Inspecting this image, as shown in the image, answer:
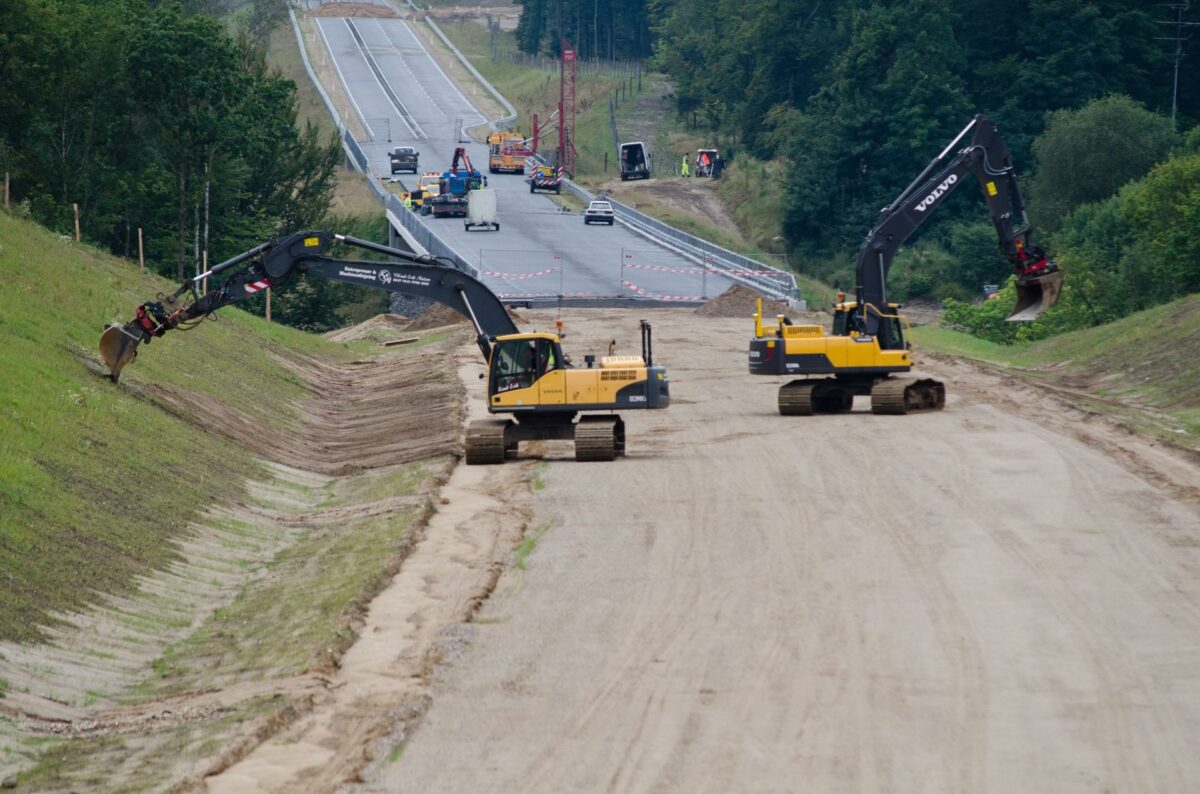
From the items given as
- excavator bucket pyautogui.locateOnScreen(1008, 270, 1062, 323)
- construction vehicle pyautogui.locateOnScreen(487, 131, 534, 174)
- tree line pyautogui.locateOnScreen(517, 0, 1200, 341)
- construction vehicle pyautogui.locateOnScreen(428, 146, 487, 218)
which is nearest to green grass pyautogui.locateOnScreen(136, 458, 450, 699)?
excavator bucket pyautogui.locateOnScreen(1008, 270, 1062, 323)

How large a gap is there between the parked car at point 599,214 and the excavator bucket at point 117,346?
70016 millimetres

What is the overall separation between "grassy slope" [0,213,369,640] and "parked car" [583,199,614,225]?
55159 millimetres

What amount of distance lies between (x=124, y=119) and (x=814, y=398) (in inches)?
1584

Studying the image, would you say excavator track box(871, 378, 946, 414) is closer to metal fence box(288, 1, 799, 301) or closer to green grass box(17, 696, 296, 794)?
green grass box(17, 696, 296, 794)

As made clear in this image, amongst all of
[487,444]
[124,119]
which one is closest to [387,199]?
[124,119]

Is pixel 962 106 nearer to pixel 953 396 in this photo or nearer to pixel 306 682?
pixel 953 396

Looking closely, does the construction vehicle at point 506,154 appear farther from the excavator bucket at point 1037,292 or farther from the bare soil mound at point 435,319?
the excavator bucket at point 1037,292

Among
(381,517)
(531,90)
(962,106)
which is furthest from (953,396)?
(531,90)

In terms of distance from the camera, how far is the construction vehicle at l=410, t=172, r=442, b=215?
105 metres

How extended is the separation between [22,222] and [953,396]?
26735mm

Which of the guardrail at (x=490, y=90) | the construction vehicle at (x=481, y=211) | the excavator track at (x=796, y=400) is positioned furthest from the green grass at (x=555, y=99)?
the excavator track at (x=796, y=400)

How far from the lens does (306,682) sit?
2019 centimetres

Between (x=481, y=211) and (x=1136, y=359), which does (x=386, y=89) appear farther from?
(x=1136, y=359)

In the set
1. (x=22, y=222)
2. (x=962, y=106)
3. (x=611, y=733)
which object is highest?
(x=962, y=106)
